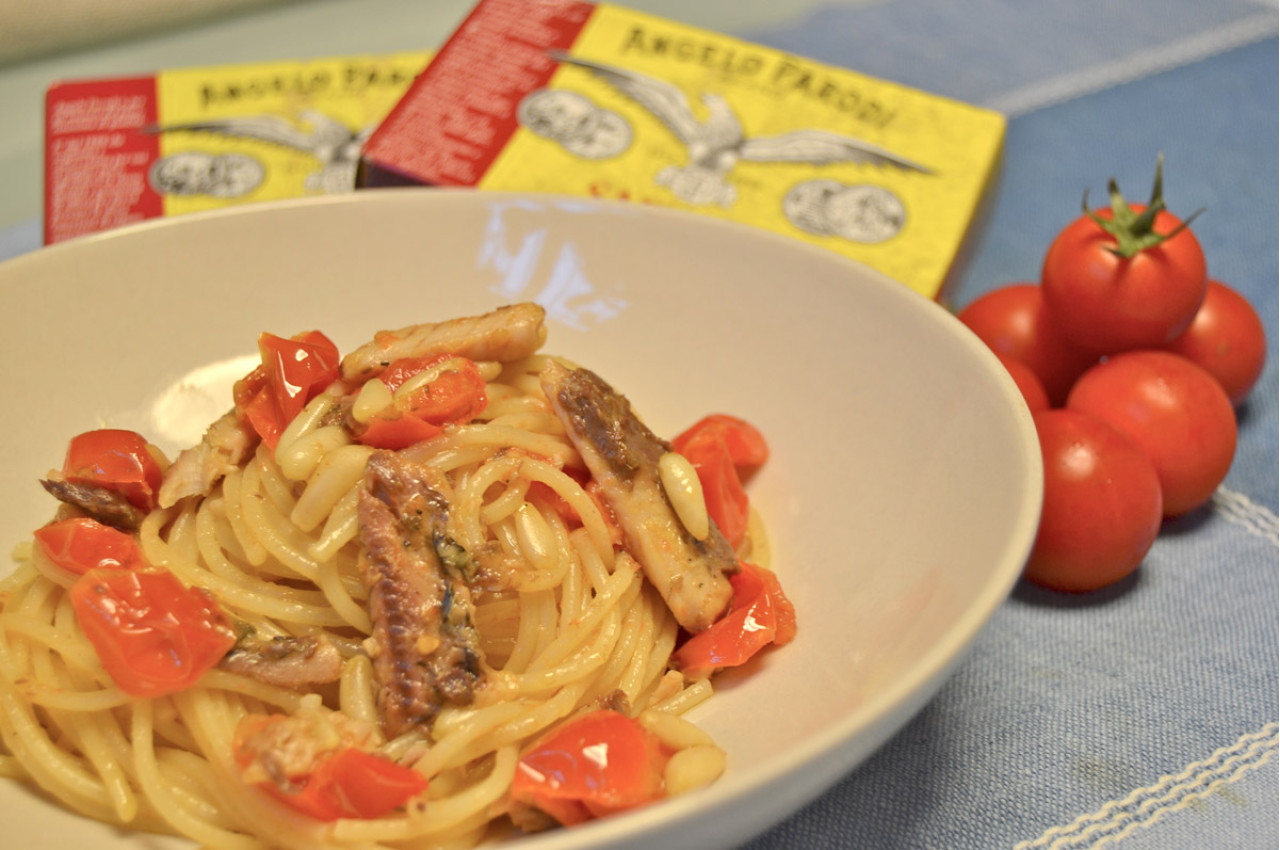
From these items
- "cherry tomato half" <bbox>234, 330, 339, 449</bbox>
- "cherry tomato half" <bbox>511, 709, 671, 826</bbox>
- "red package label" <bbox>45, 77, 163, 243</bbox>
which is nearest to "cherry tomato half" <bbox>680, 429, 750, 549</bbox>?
"cherry tomato half" <bbox>511, 709, 671, 826</bbox>

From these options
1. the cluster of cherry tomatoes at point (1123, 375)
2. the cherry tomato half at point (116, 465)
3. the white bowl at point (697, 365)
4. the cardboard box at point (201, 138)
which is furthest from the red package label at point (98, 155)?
the cluster of cherry tomatoes at point (1123, 375)

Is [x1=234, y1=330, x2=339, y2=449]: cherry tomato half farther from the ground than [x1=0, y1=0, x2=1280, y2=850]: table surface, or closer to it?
farther from the ground

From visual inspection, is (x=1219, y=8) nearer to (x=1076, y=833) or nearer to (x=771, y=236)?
(x=771, y=236)

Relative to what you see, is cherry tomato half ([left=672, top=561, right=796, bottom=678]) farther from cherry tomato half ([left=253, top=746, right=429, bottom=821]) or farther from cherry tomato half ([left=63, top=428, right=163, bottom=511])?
cherry tomato half ([left=63, top=428, right=163, bottom=511])

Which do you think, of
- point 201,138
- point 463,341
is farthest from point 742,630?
point 201,138

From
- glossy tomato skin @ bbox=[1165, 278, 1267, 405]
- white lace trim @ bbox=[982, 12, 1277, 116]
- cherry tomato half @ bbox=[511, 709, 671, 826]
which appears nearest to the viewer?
cherry tomato half @ bbox=[511, 709, 671, 826]

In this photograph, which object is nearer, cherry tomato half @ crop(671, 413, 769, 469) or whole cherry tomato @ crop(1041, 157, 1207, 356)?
cherry tomato half @ crop(671, 413, 769, 469)
